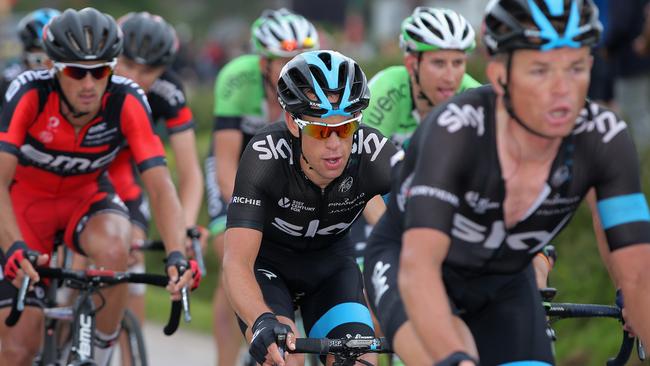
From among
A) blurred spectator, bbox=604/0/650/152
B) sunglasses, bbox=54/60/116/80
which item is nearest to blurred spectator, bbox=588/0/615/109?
blurred spectator, bbox=604/0/650/152

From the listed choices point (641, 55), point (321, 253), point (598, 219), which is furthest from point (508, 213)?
point (641, 55)

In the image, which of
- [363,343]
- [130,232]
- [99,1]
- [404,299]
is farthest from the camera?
[99,1]

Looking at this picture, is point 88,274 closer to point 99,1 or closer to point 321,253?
point 321,253

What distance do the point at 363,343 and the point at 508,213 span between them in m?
1.10

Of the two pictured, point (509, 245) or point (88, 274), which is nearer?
point (509, 245)

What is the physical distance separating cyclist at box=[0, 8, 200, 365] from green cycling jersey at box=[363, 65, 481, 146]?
1353mm

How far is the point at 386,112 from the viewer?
772 cm

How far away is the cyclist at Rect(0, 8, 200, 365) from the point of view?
7051mm

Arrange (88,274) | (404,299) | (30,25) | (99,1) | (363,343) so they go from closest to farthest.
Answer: (404,299) → (363,343) → (88,274) → (30,25) → (99,1)

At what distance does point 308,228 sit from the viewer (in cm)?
612

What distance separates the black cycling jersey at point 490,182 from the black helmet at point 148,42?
4.82 metres

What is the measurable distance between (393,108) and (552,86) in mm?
3550

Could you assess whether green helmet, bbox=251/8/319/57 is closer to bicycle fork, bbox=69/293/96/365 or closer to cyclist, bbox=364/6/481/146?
cyclist, bbox=364/6/481/146

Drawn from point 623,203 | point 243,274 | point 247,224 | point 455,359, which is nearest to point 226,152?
point 247,224
